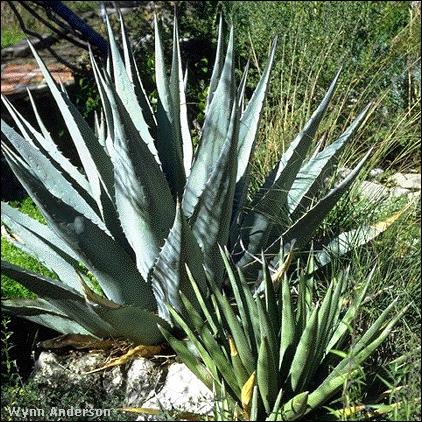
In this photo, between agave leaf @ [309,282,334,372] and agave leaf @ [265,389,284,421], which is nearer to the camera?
agave leaf @ [265,389,284,421]

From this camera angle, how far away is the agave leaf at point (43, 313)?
344 cm

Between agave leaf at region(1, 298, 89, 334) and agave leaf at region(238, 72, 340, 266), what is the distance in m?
0.80

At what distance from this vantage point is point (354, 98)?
5.27m

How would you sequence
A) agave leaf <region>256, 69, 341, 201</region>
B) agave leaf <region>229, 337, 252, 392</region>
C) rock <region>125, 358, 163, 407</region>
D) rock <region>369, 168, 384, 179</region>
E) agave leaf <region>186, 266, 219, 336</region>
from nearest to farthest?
agave leaf <region>229, 337, 252, 392</region> → agave leaf <region>186, 266, 219, 336</region> → rock <region>125, 358, 163, 407</region> → agave leaf <region>256, 69, 341, 201</region> → rock <region>369, 168, 384, 179</region>

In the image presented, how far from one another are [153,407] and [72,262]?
30.8 inches

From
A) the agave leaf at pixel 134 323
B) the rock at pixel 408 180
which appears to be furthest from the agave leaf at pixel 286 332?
the rock at pixel 408 180

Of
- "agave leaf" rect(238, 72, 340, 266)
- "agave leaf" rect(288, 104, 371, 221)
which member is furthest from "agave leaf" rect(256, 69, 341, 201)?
"agave leaf" rect(288, 104, 371, 221)

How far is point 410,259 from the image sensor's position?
11.4 feet

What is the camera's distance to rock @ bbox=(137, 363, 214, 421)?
3066 mm

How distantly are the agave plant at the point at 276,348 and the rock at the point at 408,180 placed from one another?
178cm

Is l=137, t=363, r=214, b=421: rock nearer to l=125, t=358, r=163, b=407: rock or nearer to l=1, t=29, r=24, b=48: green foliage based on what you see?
l=125, t=358, r=163, b=407: rock

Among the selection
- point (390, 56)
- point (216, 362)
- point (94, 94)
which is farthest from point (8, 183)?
point (216, 362)

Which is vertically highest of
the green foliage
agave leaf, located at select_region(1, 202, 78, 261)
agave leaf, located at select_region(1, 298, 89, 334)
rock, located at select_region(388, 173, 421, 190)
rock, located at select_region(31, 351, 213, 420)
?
agave leaf, located at select_region(1, 202, 78, 261)

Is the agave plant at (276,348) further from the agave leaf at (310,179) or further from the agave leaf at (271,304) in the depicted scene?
the agave leaf at (310,179)
